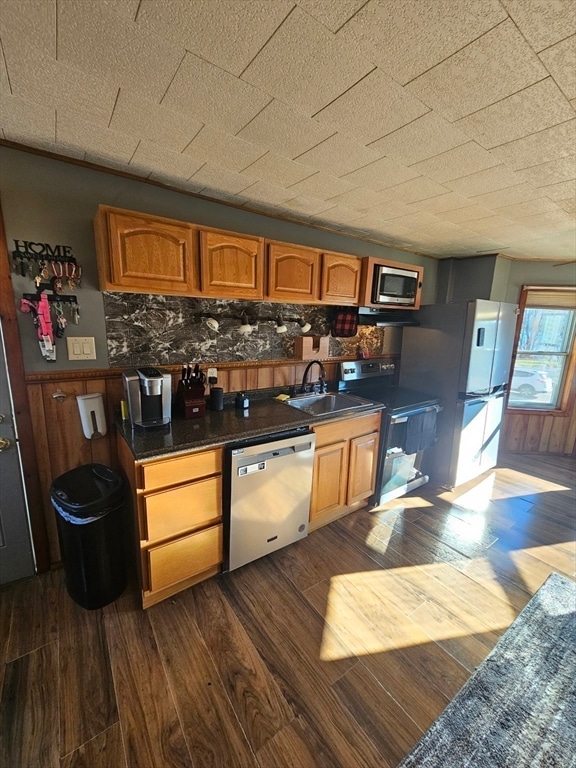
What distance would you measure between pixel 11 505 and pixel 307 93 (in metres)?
2.51

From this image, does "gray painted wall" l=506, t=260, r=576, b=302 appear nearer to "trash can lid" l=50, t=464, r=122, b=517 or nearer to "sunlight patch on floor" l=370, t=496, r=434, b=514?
"sunlight patch on floor" l=370, t=496, r=434, b=514

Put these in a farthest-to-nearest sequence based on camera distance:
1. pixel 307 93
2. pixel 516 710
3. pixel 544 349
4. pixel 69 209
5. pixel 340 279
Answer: pixel 544 349
pixel 340 279
pixel 69 209
pixel 516 710
pixel 307 93

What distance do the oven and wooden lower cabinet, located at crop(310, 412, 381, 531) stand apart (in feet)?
0.32

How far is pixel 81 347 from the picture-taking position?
6.23 feet

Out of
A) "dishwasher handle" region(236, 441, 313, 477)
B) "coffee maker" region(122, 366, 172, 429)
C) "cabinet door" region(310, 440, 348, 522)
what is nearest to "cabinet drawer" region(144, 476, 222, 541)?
"dishwasher handle" region(236, 441, 313, 477)

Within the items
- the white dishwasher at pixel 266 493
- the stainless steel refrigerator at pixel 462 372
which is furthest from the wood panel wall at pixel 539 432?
the white dishwasher at pixel 266 493

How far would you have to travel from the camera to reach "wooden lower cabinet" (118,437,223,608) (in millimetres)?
1633

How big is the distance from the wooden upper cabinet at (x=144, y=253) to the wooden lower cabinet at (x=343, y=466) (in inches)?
52.1

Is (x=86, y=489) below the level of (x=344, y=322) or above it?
below

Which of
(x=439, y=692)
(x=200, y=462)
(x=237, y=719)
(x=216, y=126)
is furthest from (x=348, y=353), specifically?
(x=237, y=719)

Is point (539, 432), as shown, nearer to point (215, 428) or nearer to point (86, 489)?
point (215, 428)

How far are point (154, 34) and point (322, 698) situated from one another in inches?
97.7

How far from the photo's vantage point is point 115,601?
5.95 feet

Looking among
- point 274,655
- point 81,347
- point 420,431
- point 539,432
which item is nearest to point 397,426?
point 420,431
